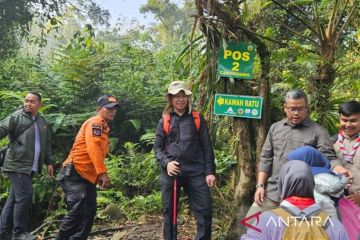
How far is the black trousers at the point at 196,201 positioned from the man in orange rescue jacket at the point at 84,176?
75 centimetres

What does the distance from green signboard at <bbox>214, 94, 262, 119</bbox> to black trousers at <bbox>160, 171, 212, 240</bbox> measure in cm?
85

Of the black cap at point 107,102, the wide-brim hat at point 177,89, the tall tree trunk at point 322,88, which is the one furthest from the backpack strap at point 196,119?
the tall tree trunk at point 322,88

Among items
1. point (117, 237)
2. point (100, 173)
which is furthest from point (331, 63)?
point (117, 237)

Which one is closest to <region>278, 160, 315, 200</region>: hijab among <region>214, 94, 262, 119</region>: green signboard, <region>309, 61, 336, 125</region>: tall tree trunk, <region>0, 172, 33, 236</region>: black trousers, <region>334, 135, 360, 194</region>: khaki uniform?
<region>334, 135, 360, 194</region>: khaki uniform

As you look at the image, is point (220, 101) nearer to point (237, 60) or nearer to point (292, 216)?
point (237, 60)

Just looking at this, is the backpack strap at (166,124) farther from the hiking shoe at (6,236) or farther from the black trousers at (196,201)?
the hiking shoe at (6,236)

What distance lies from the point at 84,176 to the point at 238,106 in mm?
1964

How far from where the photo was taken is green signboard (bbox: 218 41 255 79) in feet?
15.5

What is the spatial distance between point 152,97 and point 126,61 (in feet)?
3.72

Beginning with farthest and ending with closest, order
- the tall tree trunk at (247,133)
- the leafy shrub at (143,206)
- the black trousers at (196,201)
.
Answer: the leafy shrub at (143,206) < the tall tree trunk at (247,133) < the black trousers at (196,201)

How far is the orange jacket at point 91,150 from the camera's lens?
4.53 meters

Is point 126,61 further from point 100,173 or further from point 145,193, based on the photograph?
point 100,173

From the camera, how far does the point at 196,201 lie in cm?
435

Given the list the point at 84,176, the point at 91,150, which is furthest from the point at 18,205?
the point at 91,150
